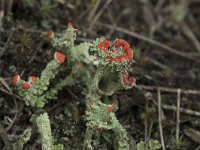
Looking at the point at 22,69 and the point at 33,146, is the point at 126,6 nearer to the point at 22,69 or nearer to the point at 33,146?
the point at 22,69

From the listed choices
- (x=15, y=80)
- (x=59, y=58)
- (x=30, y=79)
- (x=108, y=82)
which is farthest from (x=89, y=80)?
(x=15, y=80)

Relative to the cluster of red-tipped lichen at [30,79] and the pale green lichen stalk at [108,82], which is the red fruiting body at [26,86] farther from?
the pale green lichen stalk at [108,82]

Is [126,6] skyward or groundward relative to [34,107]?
skyward

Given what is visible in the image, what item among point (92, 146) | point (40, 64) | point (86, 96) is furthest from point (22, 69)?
point (92, 146)

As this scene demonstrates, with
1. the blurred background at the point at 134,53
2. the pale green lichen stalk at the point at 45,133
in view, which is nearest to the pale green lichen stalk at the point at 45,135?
the pale green lichen stalk at the point at 45,133

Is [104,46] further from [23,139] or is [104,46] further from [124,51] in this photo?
[23,139]
